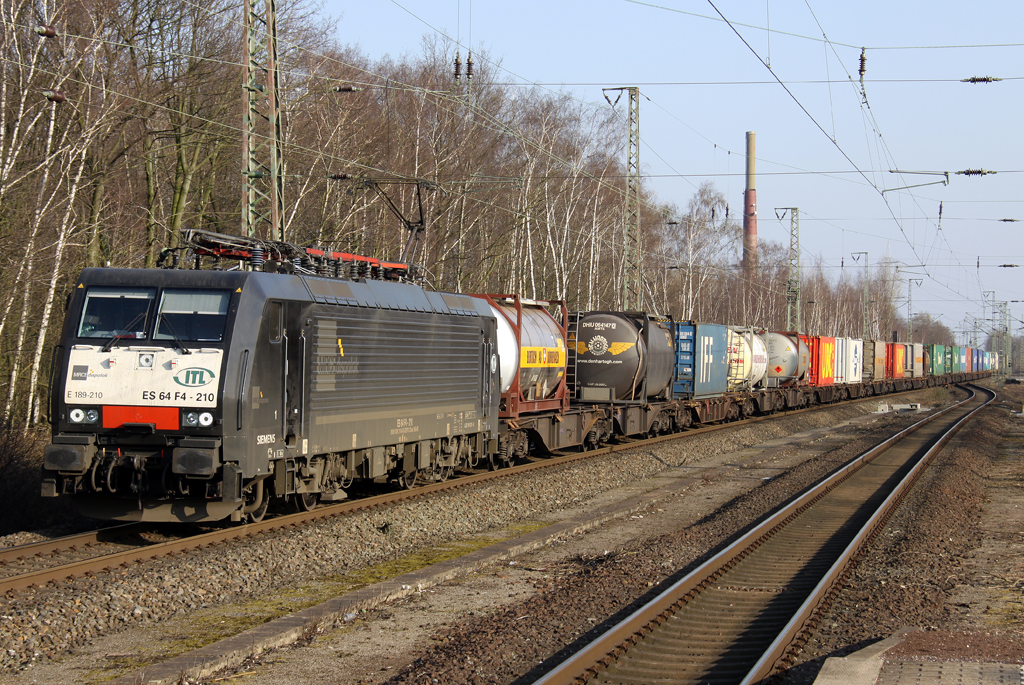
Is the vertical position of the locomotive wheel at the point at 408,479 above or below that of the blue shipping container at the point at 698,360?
below

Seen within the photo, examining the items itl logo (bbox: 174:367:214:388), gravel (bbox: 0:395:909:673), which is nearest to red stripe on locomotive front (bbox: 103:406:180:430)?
itl logo (bbox: 174:367:214:388)

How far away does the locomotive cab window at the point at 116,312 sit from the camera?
1065cm

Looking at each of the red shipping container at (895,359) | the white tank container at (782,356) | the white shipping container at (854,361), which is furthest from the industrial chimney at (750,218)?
the white tank container at (782,356)

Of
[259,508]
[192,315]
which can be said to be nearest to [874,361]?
[259,508]

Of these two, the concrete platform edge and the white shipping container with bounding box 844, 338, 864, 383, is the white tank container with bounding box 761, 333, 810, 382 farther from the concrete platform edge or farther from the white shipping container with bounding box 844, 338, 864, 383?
the concrete platform edge

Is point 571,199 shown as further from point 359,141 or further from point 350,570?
point 350,570

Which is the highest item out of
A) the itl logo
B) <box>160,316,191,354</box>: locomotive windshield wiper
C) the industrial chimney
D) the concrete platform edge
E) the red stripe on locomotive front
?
the industrial chimney

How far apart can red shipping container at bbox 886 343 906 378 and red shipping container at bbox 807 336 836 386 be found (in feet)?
51.0

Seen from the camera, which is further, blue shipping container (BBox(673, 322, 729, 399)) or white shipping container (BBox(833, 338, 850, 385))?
white shipping container (BBox(833, 338, 850, 385))

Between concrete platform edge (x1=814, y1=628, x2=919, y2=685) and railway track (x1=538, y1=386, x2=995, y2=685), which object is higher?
concrete platform edge (x1=814, y1=628, x2=919, y2=685)

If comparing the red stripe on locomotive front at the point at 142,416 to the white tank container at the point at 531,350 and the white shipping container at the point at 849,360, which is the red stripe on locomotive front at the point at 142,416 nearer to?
the white tank container at the point at 531,350

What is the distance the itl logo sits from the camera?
404 inches

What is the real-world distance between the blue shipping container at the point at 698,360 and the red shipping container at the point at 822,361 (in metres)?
13.1

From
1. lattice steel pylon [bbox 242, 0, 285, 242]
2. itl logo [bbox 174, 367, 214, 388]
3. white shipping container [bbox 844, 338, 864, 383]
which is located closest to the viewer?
itl logo [bbox 174, 367, 214, 388]
